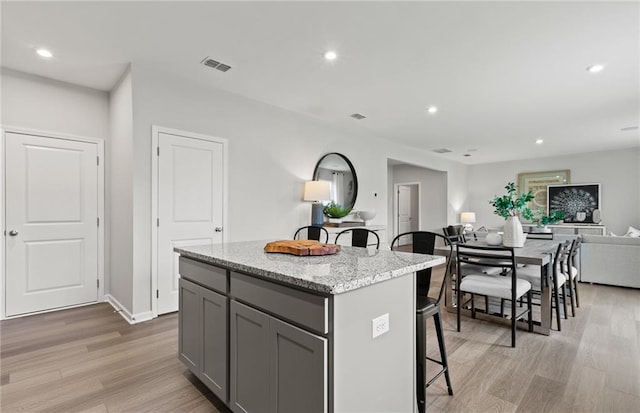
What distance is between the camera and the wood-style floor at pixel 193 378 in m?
1.88

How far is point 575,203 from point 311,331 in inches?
369

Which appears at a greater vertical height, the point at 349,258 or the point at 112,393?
the point at 349,258

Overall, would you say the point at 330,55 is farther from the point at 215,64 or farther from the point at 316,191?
the point at 316,191

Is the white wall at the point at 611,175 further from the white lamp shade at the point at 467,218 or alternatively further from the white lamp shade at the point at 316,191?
the white lamp shade at the point at 316,191

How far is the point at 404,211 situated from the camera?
10.3 m

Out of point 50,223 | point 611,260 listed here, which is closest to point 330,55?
point 50,223

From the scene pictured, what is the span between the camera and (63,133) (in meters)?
3.60

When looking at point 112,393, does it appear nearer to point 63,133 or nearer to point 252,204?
point 252,204

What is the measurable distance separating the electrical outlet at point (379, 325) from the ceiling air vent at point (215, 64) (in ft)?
9.42

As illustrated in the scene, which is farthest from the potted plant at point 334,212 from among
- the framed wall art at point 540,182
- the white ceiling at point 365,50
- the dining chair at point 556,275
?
the framed wall art at point 540,182

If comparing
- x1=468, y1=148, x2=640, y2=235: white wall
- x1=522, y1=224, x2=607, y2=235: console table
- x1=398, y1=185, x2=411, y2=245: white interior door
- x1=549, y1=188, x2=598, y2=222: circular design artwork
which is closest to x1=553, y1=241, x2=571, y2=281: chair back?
x1=522, y1=224, x2=607, y2=235: console table

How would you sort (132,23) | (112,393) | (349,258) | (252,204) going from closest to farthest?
1. (349,258)
2. (112,393)
3. (132,23)
4. (252,204)

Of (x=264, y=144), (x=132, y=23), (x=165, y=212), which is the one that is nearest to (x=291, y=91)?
(x=264, y=144)

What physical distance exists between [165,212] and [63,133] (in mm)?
1561
